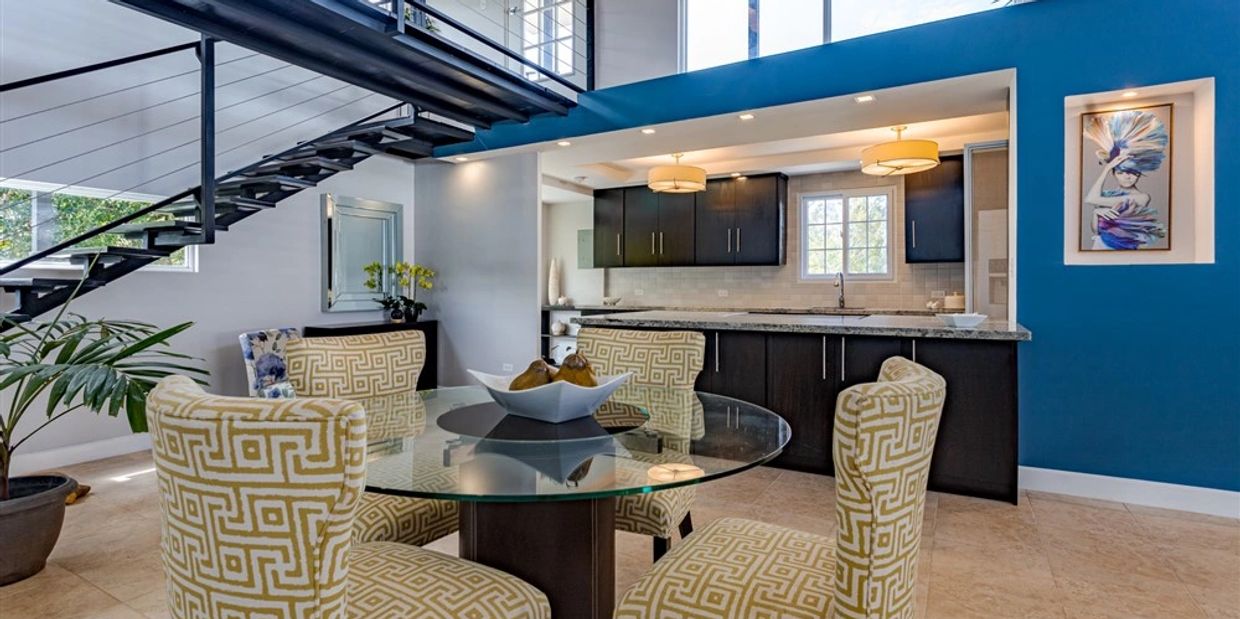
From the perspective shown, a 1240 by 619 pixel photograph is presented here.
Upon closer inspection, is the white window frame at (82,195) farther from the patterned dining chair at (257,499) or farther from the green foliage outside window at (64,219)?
the patterned dining chair at (257,499)

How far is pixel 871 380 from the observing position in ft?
11.7

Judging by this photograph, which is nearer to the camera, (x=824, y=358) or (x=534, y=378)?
(x=534, y=378)

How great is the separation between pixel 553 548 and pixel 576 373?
474mm

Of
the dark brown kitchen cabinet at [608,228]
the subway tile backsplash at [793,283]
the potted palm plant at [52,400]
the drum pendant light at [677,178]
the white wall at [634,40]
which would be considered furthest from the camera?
the dark brown kitchen cabinet at [608,228]

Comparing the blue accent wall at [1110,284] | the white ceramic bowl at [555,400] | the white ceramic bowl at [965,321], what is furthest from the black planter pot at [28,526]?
the blue accent wall at [1110,284]

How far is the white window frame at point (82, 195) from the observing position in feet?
12.3

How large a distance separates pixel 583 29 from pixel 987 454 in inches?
176

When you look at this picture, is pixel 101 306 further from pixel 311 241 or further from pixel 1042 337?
pixel 1042 337

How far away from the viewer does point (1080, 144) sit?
11.2 feet

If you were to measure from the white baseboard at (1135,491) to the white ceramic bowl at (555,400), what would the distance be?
2936 millimetres

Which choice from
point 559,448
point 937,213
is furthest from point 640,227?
point 559,448

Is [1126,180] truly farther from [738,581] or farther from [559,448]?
[559,448]

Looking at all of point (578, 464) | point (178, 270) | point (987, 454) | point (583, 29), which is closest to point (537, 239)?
point (583, 29)

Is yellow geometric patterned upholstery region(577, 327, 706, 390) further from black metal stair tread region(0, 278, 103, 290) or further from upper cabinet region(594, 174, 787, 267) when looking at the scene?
upper cabinet region(594, 174, 787, 267)
